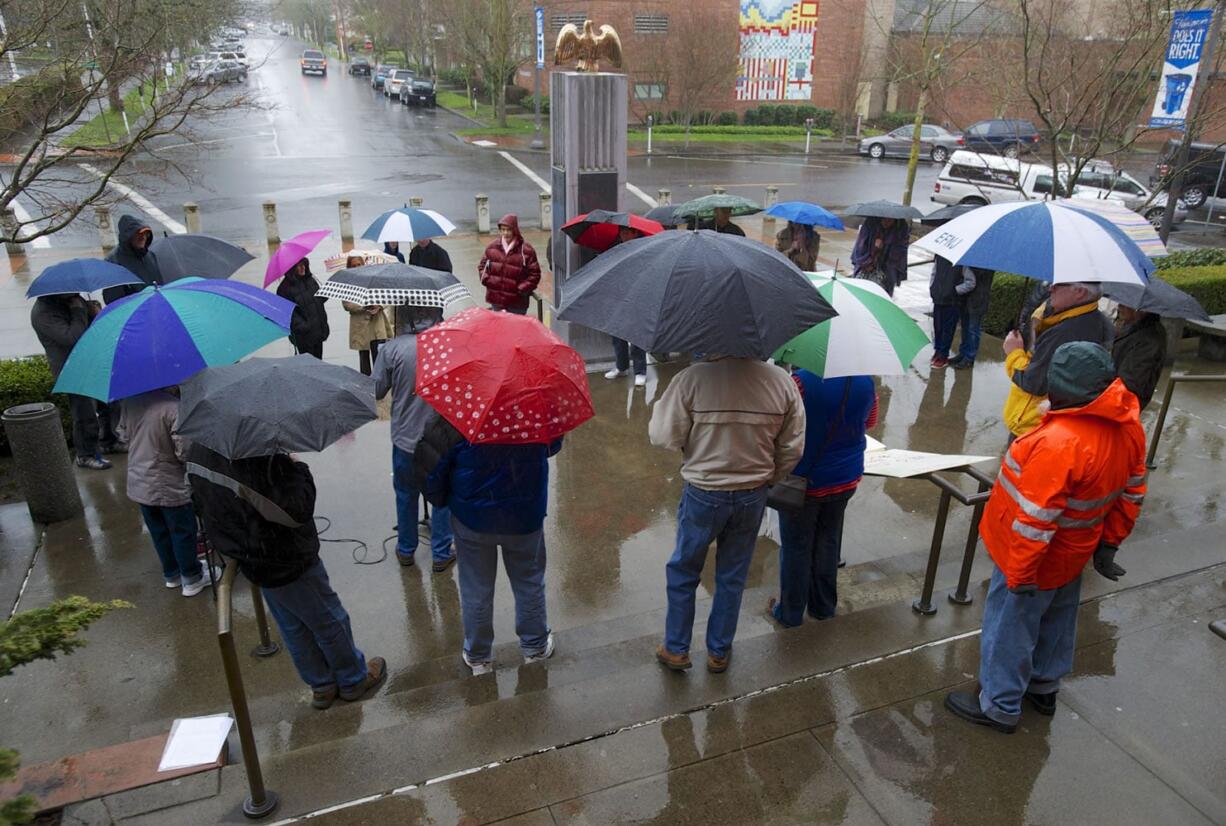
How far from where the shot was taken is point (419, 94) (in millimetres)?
43562

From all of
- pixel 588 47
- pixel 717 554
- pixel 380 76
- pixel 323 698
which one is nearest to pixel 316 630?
pixel 323 698

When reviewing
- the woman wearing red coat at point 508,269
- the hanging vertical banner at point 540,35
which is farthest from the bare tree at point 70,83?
the hanging vertical banner at point 540,35

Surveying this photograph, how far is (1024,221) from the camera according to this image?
4.83 m

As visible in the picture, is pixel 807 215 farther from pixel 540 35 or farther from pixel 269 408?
pixel 540 35

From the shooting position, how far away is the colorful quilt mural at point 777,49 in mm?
37469

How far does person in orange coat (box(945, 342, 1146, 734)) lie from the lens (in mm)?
3303

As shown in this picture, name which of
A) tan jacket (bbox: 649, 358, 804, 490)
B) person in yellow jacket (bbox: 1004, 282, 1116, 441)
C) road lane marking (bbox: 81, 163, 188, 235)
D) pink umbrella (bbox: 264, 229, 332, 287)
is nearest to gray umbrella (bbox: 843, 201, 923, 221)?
person in yellow jacket (bbox: 1004, 282, 1116, 441)

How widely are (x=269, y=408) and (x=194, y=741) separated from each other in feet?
4.98

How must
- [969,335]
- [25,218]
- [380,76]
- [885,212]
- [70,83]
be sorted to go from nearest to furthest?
[70,83], [885,212], [969,335], [25,218], [380,76]

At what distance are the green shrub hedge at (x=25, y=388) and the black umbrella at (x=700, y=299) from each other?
5.81 meters

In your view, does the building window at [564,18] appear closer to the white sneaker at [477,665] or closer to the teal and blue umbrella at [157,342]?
the teal and blue umbrella at [157,342]

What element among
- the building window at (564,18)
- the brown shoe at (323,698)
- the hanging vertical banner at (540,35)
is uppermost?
the building window at (564,18)

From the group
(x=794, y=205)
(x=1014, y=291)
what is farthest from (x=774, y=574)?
(x=1014, y=291)

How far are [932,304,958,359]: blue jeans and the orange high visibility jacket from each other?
633 centimetres
